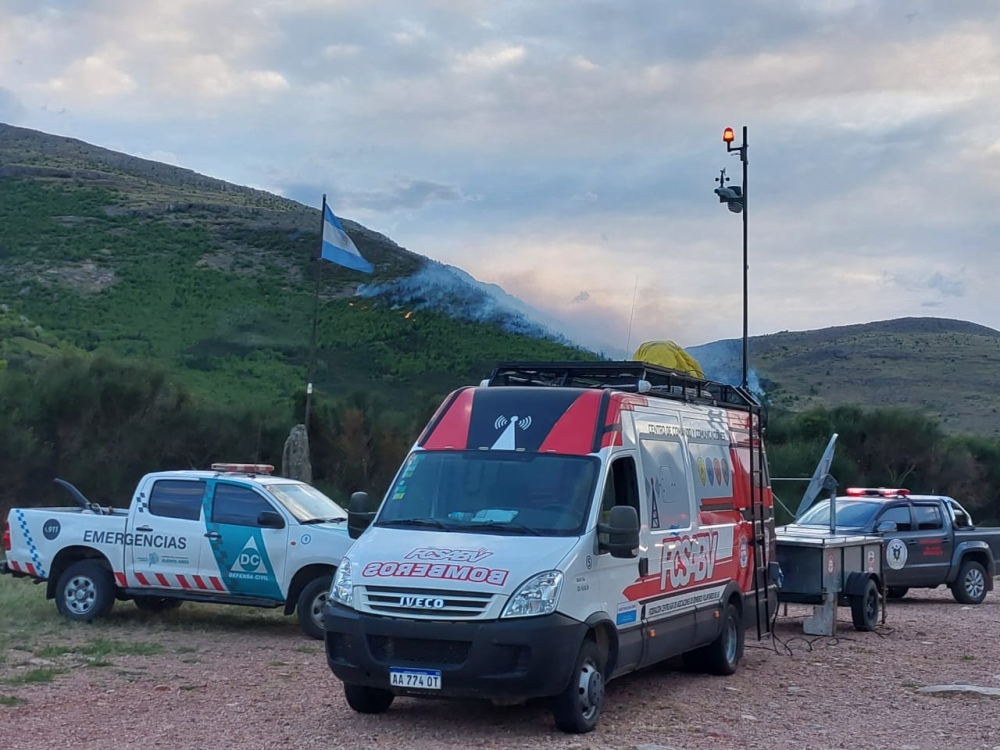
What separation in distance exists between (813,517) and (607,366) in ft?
28.8

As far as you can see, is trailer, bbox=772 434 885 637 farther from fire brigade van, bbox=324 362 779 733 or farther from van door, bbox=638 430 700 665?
van door, bbox=638 430 700 665

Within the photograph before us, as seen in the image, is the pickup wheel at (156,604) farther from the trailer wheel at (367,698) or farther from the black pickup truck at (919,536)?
the black pickup truck at (919,536)

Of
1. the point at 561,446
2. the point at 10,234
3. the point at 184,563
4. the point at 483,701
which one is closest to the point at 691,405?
the point at 561,446

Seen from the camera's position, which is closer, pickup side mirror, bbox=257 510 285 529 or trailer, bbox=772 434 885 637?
pickup side mirror, bbox=257 510 285 529

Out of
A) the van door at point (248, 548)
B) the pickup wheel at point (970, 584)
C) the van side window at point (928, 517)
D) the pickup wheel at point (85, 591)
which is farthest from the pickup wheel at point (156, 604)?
the pickup wheel at point (970, 584)

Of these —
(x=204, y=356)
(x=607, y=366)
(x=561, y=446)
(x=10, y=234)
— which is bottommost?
(x=561, y=446)

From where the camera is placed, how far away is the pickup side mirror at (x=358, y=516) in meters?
9.77

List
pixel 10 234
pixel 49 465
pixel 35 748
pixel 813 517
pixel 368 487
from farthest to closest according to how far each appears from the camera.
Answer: pixel 10 234
pixel 368 487
pixel 49 465
pixel 813 517
pixel 35 748

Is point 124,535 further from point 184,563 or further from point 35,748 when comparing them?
point 35,748

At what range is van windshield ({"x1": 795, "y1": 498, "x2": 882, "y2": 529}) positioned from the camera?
18172 mm

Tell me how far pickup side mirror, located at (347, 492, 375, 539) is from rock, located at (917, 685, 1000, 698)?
214 inches

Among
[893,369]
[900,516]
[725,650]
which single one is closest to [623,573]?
[725,650]

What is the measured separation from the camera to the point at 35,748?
26.3 ft

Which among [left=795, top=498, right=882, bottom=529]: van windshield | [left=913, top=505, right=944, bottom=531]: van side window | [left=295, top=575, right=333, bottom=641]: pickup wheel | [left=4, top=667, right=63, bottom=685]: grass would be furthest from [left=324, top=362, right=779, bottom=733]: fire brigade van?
[left=913, top=505, right=944, bottom=531]: van side window
